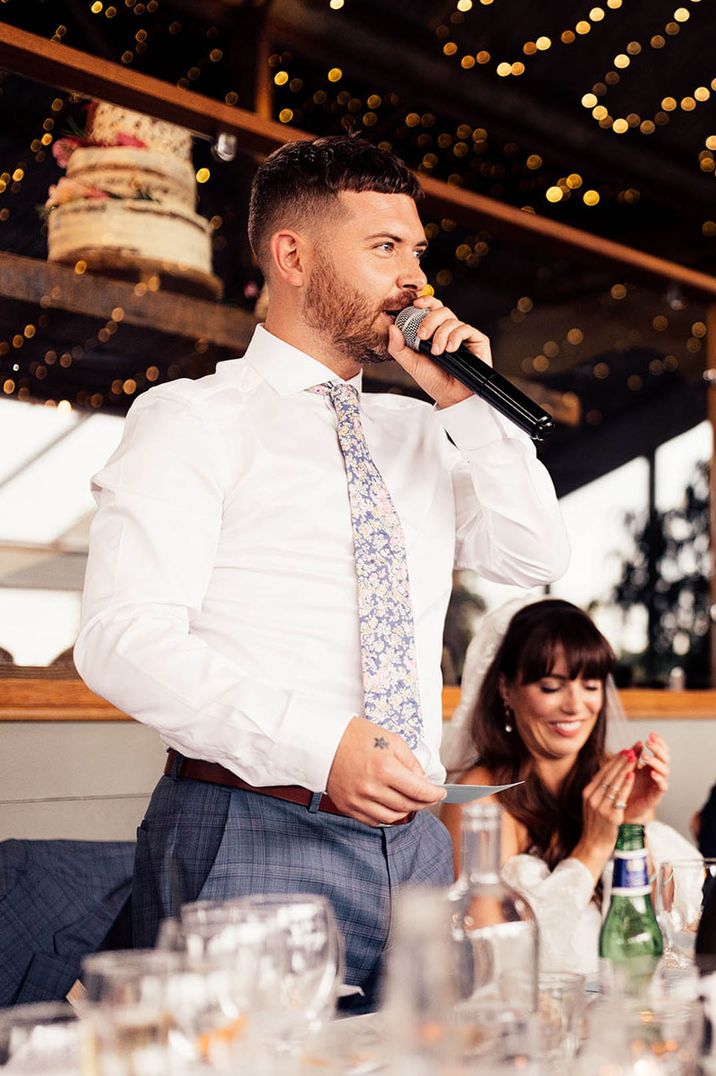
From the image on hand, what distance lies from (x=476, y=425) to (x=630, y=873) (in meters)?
0.69

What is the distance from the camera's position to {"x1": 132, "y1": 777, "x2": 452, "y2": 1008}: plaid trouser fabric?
4.33 ft

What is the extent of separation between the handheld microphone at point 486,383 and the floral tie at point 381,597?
0.14m

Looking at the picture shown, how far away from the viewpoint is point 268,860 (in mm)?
1321

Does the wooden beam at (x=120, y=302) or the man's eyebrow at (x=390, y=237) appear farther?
the wooden beam at (x=120, y=302)

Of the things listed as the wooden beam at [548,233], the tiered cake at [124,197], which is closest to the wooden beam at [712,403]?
the wooden beam at [548,233]

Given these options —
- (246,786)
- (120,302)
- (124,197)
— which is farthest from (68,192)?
(246,786)

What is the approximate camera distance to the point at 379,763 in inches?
45.6

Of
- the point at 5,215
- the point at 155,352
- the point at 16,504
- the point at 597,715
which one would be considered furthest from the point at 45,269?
the point at 597,715

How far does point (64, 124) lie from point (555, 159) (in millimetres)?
1819


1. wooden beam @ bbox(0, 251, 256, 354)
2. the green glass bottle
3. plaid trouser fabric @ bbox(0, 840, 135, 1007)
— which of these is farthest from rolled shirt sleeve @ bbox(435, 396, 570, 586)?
wooden beam @ bbox(0, 251, 256, 354)

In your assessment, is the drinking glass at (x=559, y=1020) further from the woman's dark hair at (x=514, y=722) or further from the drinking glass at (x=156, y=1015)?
the woman's dark hair at (x=514, y=722)

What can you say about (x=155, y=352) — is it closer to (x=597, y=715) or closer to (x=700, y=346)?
(x=597, y=715)

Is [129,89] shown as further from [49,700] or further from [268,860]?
[268,860]

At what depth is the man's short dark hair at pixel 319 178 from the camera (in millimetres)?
1565
